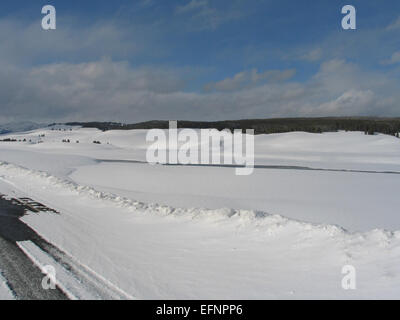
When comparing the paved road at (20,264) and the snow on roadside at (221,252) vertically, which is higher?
the paved road at (20,264)

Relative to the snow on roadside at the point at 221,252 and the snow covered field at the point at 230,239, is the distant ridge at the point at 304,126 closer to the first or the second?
the snow covered field at the point at 230,239

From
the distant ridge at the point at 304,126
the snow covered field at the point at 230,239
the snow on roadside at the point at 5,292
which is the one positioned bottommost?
the snow covered field at the point at 230,239

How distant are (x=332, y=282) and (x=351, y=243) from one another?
4.88ft

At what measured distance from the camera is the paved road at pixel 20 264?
4543mm

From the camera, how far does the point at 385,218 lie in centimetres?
938

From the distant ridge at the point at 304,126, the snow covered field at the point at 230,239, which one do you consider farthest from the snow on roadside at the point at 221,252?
the distant ridge at the point at 304,126

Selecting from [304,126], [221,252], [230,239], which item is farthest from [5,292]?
[304,126]

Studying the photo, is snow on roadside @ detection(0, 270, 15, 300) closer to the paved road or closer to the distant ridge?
the paved road

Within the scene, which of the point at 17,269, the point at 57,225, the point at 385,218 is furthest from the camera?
the point at 385,218

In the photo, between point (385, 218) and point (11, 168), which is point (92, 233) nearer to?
point (385, 218)

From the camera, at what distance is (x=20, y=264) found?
5.55 metres

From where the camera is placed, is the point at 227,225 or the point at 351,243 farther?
the point at 227,225

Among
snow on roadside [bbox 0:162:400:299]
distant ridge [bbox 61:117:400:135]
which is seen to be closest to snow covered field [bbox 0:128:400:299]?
snow on roadside [bbox 0:162:400:299]
